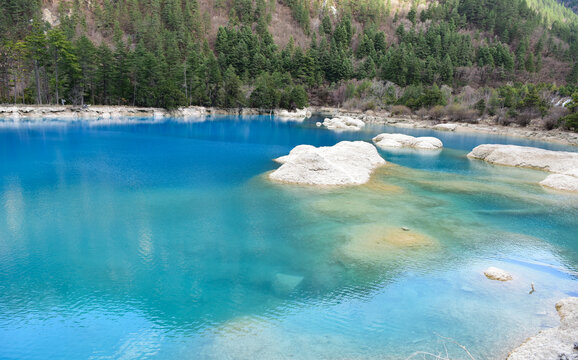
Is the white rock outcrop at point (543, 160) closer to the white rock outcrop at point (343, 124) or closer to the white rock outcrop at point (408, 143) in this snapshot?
the white rock outcrop at point (408, 143)

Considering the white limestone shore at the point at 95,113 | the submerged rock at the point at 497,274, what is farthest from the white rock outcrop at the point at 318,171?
the white limestone shore at the point at 95,113

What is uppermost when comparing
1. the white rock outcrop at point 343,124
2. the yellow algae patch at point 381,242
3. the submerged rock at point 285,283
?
the white rock outcrop at point 343,124

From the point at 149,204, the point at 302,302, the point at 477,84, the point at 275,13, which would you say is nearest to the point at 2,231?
the point at 149,204

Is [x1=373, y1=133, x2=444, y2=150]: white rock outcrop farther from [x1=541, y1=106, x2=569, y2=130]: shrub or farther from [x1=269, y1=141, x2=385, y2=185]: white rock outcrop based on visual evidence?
[x1=541, y1=106, x2=569, y2=130]: shrub

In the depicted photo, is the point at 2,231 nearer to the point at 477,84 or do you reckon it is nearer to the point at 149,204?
the point at 149,204

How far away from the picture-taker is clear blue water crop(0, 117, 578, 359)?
8.48 meters

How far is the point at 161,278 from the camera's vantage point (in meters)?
10.9

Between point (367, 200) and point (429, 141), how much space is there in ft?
88.0

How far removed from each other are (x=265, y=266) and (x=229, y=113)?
73.8 metres

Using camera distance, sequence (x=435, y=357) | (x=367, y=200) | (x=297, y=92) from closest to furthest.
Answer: (x=435, y=357) < (x=367, y=200) < (x=297, y=92)

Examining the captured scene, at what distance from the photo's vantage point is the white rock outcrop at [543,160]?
24531 mm

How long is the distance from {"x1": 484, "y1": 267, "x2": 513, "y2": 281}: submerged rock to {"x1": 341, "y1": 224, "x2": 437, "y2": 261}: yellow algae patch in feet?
7.89

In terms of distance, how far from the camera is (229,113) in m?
82.5

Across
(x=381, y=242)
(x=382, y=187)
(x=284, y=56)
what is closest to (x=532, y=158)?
(x=382, y=187)
